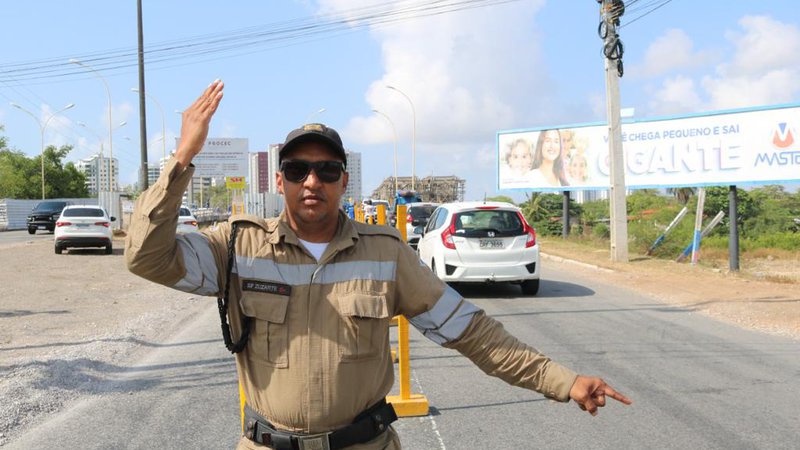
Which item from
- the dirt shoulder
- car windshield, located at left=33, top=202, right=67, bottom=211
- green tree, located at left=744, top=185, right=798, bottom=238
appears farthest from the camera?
car windshield, located at left=33, top=202, right=67, bottom=211

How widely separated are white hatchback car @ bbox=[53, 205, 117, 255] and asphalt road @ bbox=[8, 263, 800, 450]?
47.9ft

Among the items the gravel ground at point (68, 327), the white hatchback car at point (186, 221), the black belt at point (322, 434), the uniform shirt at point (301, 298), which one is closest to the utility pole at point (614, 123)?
the gravel ground at point (68, 327)

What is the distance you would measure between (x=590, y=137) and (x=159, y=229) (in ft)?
93.7

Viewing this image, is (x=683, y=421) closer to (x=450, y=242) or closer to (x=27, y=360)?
(x=27, y=360)

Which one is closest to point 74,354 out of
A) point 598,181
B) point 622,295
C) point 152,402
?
point 152,402

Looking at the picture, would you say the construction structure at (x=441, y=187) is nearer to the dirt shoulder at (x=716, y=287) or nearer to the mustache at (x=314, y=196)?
the dirt shoulder at (x=716, y=287)

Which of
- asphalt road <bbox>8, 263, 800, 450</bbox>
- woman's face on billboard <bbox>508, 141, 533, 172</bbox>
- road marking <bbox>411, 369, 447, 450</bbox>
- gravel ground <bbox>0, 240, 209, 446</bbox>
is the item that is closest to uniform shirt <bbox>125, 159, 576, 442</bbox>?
road marking <bbox>411, 369, 447, 450</bbox>

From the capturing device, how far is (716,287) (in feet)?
47.3

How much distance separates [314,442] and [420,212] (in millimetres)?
22940

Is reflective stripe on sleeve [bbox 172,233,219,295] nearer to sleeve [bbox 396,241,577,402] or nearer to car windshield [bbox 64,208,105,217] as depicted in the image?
sleeve [bbox 396,241,577,402]

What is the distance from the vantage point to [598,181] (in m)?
29.1

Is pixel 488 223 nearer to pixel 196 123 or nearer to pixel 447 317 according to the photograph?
pixel 447 317

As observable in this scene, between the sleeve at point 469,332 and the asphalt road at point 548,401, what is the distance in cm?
249

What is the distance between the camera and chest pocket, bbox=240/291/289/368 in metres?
2.29
